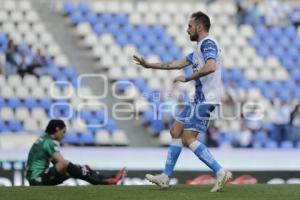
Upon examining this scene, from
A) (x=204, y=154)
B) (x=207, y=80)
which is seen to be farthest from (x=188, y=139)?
(x=207, y=80)

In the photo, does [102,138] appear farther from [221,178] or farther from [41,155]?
[221,178]

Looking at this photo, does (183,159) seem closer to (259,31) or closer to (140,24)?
(140,24)

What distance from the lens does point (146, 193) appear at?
29.8 feet

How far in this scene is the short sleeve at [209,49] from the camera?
9062 millimetres

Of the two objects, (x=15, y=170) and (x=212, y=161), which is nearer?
(x=212, y=161)

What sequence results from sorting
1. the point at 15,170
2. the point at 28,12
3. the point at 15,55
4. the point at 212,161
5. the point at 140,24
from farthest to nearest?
the point at 140,24
the point at 28,12
the point at 15,55
the point at 15,170
the point at 212,161

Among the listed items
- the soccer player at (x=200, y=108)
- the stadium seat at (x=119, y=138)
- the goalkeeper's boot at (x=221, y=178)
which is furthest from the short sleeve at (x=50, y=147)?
the stadium seat at (x=119, y=138)

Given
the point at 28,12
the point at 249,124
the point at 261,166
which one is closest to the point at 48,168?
the point at 261,166

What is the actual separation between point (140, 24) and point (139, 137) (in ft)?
14.8

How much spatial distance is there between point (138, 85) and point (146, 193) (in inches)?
427

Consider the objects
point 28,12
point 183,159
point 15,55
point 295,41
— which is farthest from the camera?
point 295,41

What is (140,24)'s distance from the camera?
73.1ft

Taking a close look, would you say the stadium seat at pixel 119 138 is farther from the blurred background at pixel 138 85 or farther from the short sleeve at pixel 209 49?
the short sleeve at pixel 209 49

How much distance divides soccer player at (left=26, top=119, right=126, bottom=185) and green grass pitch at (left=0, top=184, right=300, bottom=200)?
1.54 meters
